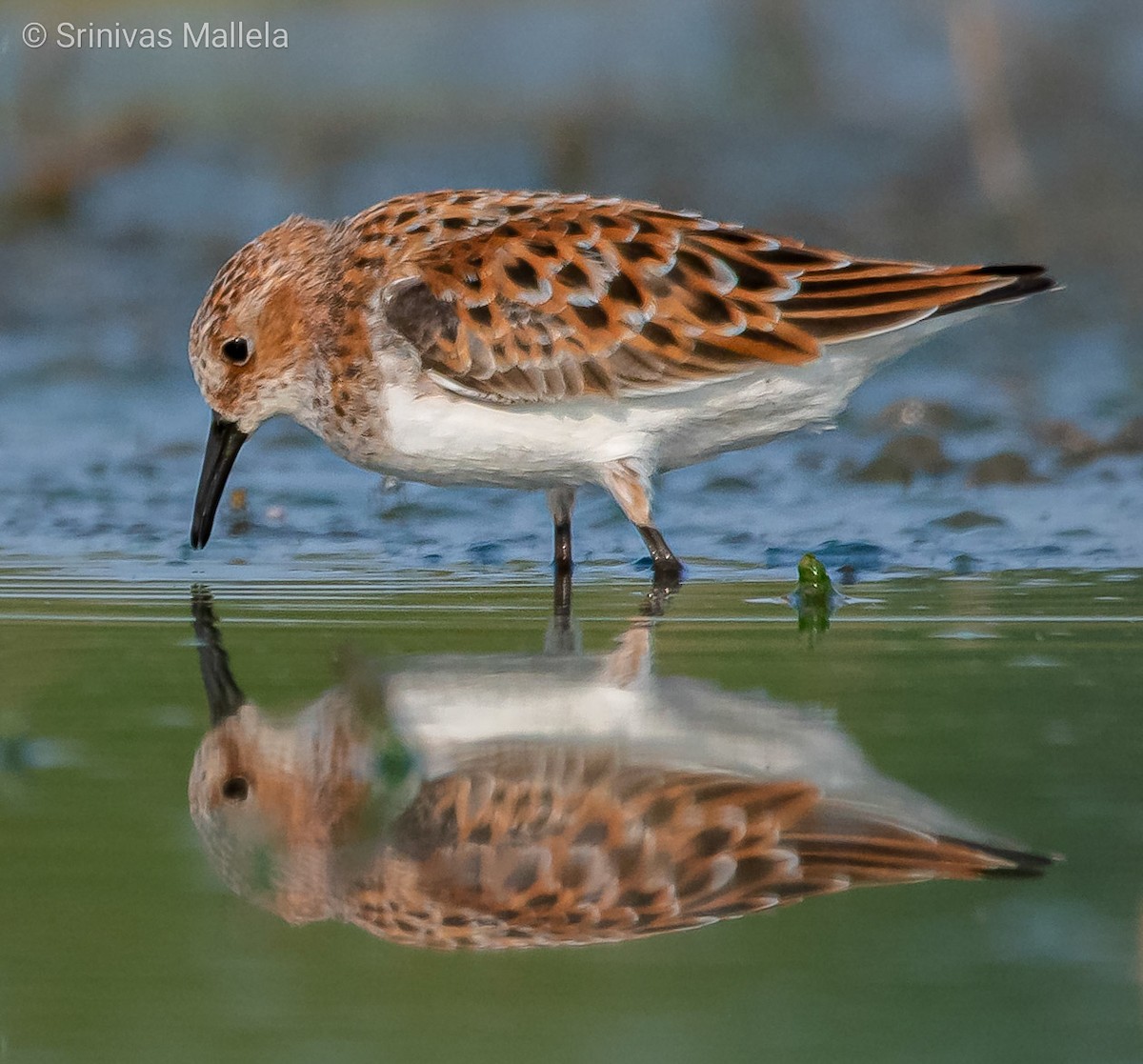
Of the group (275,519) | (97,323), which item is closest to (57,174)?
(97,323)

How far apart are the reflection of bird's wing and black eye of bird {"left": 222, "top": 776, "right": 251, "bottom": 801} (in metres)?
0.48

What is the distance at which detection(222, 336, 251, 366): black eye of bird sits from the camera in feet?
30.6

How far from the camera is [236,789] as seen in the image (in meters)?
5.76

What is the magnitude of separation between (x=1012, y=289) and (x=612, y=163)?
10.6 meters

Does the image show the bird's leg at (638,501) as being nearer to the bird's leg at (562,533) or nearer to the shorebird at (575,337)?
the shorebird at (575,337)

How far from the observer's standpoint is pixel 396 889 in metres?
4.88

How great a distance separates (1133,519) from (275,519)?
393 cm

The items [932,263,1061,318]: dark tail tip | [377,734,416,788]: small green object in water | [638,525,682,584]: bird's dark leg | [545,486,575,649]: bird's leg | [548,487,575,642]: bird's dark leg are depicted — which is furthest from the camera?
[548,487,575,642]: bird's dark leg

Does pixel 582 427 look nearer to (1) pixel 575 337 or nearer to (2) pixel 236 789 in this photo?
(1) pixel 575 337

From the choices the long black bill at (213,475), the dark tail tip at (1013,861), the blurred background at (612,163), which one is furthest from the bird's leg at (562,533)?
the dark tail tip at (1013,861)

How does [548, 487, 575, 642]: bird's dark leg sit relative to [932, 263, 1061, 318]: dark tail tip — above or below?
below

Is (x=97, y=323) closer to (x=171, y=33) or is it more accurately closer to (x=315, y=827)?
(x=171, y=33)

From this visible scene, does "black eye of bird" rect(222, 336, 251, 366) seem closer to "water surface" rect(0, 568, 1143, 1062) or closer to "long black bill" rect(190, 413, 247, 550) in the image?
"long black bill" rect(190, 413, 247, 550)

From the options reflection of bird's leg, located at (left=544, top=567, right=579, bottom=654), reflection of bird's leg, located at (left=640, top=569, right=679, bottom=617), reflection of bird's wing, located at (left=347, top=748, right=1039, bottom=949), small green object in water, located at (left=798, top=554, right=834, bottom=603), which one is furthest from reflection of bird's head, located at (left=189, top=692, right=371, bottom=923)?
small green object in water, located at (left=798, top=554, right=834, bottom=603)
